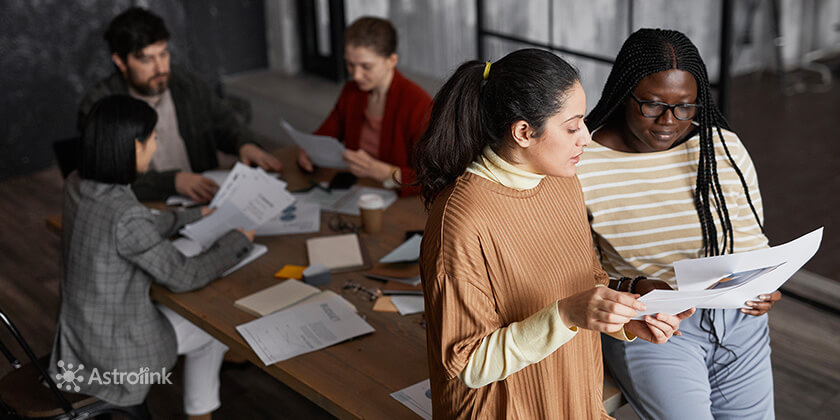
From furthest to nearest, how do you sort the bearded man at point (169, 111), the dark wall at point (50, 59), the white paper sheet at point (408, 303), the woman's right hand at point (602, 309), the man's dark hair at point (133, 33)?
the dark wall at point (50, 59), the man's dark hair at point (133, 33), the bearded man at point (169, 111), the white paper sheet at point (408, 303), the woman's right hand at point (602, 309)

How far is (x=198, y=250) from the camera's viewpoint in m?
2.45

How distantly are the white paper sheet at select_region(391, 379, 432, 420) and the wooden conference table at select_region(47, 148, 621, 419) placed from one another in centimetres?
1

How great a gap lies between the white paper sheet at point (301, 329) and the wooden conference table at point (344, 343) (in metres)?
0.02

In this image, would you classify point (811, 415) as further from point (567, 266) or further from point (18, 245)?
point (18, 245)

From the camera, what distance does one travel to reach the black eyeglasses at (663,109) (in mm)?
1809

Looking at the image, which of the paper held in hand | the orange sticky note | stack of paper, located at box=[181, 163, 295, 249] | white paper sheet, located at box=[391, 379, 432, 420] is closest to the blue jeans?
the paper held in hand

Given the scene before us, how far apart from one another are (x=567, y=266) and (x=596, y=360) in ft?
0.81

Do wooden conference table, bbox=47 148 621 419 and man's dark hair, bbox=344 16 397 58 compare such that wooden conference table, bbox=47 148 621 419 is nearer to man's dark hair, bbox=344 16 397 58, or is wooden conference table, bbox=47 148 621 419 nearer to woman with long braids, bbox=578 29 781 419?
woman with long braids, bbox=578 29 781 419

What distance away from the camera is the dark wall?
15.7 feet

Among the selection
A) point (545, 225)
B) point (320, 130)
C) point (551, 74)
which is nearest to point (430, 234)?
point (545, 225)

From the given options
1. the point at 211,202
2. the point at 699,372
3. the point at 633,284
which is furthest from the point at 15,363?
the point at 699,372

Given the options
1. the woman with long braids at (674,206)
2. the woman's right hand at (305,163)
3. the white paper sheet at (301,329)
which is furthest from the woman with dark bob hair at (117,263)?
the woman with long braids at (674,206)

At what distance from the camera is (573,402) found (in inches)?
62.9

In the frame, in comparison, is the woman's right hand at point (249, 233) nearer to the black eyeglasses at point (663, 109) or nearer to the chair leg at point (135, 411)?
the chair leg at point (135, 411)
